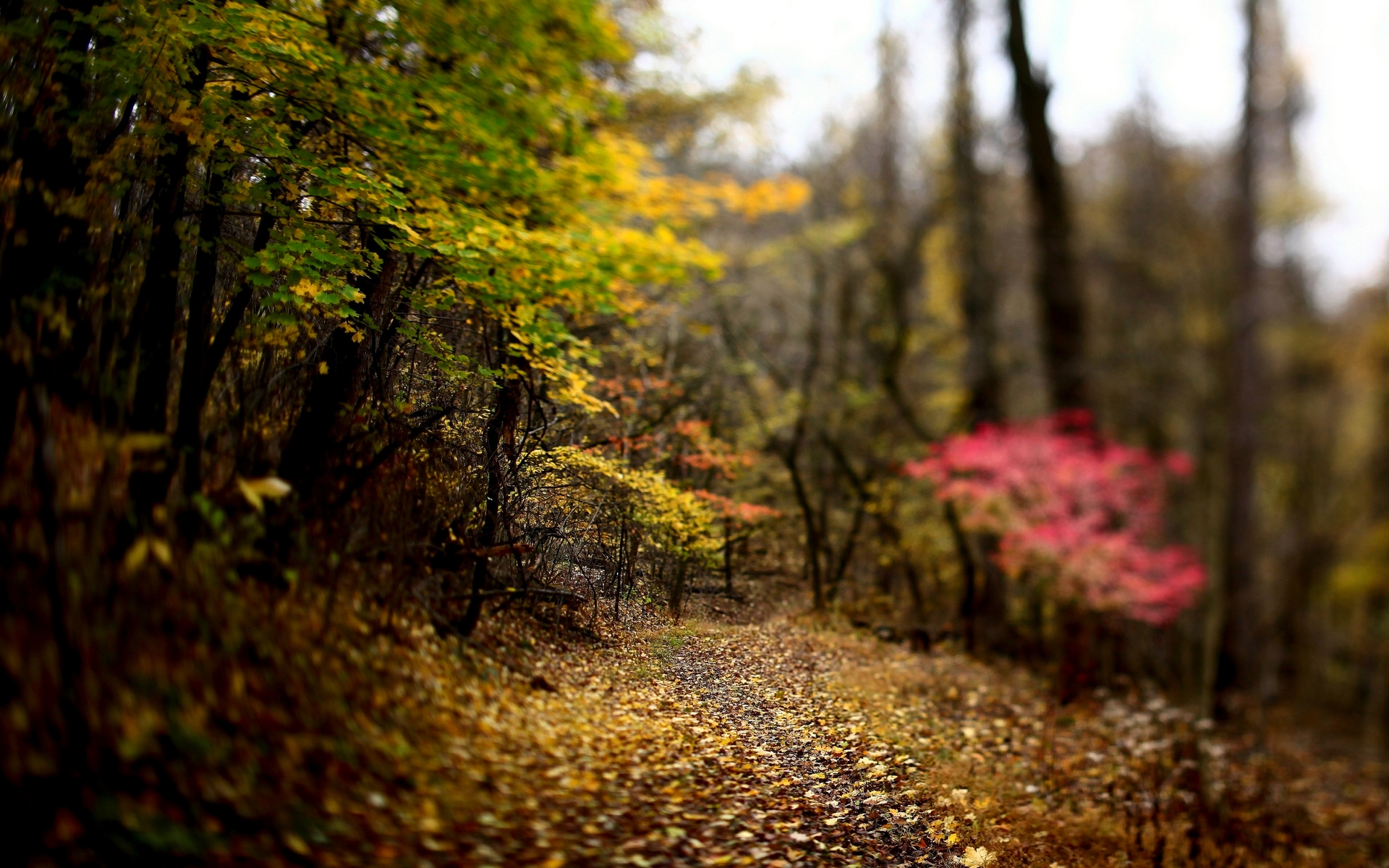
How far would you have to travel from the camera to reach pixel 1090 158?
713 inches

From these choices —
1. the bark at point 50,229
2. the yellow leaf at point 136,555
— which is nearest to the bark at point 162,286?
the bark at point 50,229

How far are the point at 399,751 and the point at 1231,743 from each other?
9.21 metres

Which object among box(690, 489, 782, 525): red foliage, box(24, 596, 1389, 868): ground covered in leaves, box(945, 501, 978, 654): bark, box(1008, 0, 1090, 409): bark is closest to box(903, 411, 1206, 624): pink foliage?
box(945, 501, 978, 654): bark

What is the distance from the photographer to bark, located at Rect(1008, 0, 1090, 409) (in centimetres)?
956

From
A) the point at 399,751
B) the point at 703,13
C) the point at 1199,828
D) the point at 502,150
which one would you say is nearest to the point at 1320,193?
the point at 703,13

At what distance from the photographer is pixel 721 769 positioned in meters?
3.25

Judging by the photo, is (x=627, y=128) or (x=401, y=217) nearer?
(x=401, y=217)

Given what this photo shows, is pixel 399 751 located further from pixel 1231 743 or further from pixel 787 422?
pixel 1231 743

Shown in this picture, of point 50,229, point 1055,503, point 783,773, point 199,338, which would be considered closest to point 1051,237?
point 1055,503

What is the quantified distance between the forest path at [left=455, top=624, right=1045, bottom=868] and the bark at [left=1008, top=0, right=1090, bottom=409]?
6.89 meters

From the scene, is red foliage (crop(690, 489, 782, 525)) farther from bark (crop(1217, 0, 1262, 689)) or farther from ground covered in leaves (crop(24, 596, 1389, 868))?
bark (crop(1217, 0, 1262, 689))

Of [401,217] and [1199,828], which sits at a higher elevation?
[401,217]

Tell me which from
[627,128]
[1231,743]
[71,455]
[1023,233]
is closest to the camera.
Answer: [71,455]

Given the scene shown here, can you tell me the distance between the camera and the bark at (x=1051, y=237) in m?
9.56
